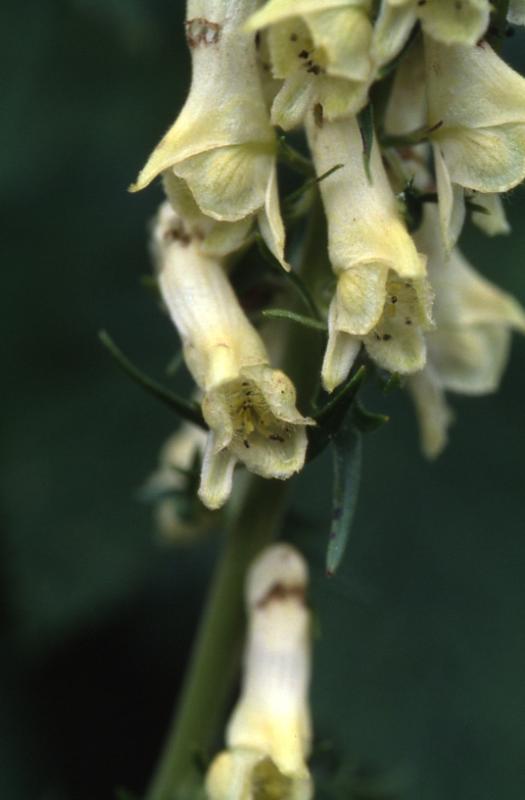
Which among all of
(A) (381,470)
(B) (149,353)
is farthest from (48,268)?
(A) (381,470)

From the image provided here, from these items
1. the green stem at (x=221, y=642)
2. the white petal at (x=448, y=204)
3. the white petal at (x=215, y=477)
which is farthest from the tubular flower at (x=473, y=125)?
the green stem at (x=221, y=642)

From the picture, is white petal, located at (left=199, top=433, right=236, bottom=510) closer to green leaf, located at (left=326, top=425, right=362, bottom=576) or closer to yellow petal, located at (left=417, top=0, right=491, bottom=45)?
green leaf, located at (left=326, top=425, right=362, bottom=576)

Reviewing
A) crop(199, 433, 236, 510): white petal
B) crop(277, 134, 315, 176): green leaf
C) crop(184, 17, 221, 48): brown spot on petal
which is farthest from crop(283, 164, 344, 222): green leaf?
crop(199, 433, 236, 510): white petal

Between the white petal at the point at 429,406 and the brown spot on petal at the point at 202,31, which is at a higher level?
the brown spot on petal at the point at 202,31

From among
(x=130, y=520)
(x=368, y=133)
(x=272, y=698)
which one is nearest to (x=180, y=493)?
(x=272, y=698)

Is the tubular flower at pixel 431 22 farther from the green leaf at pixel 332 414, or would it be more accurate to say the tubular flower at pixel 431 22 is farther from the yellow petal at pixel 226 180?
the green leaf at pixel 332 414

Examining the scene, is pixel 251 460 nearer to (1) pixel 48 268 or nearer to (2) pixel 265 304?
(2) pixel 265 304
